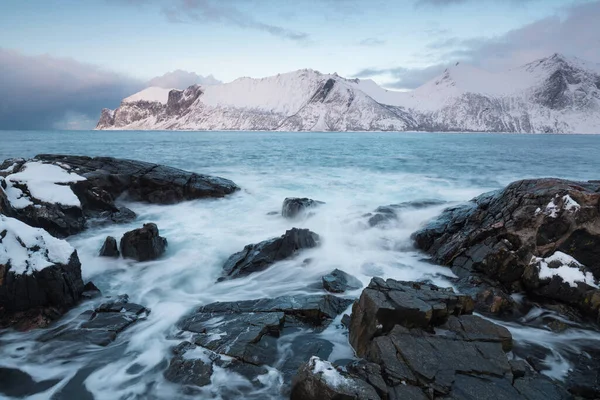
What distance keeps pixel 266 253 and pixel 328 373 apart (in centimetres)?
573

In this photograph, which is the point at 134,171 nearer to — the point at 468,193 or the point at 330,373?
the point at 330,373

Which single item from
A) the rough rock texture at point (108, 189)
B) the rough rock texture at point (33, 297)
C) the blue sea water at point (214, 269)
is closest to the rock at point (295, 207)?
the blue sea water at point (214, 269)

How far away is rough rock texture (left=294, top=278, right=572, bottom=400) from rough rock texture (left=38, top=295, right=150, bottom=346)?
391 cm

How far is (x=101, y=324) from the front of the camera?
21.4 feet

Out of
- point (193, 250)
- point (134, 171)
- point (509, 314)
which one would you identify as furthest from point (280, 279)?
point (134, 171)

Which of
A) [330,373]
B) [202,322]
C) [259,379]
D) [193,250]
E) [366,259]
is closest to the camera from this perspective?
[330,373]

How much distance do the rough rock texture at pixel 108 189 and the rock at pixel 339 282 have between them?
859cm

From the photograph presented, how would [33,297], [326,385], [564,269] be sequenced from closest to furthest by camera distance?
[326,385]
[33,297]
[564,269]

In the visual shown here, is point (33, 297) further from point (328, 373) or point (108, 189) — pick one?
point (108, 189)

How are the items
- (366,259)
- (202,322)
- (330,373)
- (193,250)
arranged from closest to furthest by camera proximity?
1. (330,373)
2. (202,322)
3. (366,259)
4. (193,250)

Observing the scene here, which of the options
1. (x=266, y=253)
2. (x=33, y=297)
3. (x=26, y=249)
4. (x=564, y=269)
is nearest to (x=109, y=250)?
(x=26, y=249)

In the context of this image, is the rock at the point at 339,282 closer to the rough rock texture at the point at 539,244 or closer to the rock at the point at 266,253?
the rock at the point at 266,253

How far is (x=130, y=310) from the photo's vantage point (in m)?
7.10

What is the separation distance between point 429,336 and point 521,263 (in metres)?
4.16
